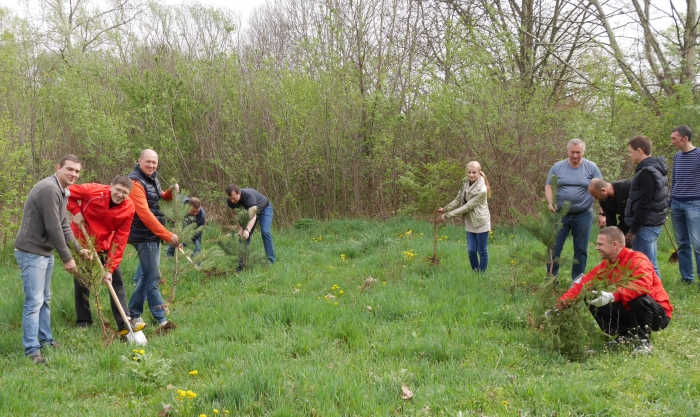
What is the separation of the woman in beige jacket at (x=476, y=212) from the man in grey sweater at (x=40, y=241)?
4670mm

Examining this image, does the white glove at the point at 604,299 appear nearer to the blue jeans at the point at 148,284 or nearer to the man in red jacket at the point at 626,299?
the man in red jacket at the point at 626,299

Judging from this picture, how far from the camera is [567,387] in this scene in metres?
3.50

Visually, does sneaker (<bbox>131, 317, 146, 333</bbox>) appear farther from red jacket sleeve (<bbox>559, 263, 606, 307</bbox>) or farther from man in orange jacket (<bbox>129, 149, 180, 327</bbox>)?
red jacket sleeve (<bbox>559, 263, 606, 307</bbox>)

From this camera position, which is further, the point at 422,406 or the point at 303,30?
the point at 303,30

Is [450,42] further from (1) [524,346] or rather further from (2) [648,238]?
(1) [524,346]

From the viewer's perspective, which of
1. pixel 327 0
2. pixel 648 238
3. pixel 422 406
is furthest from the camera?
pixel 327 0

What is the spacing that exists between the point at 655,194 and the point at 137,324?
6004 millimetres

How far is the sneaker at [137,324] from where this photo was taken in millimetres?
5023

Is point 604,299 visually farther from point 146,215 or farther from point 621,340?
point 146,215

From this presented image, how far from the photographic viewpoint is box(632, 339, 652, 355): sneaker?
13.8ft

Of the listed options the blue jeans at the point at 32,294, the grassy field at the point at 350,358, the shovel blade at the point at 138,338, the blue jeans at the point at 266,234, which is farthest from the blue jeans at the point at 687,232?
the blue jeans at the point at 32,294

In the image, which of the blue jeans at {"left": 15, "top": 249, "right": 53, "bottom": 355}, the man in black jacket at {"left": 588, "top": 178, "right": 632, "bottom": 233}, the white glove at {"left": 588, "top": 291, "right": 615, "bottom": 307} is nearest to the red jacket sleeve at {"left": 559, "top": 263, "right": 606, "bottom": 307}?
the white glove at {"left": 588, "top": 291, "right": 615, "bottom": 307}

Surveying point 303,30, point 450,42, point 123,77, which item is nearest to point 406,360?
point 450,42

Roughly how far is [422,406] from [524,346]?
5.24 ft
